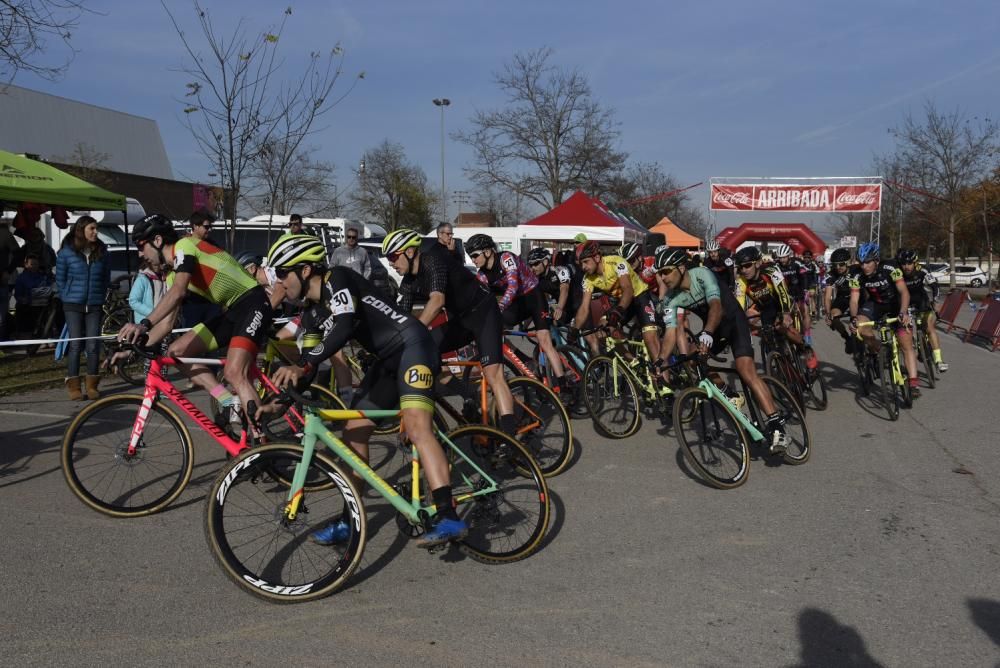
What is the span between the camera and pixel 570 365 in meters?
8.65

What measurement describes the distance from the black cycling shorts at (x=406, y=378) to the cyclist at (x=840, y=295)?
22.4 feet

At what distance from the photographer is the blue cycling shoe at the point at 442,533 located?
4.27m

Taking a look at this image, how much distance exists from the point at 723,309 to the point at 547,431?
78.1 inches

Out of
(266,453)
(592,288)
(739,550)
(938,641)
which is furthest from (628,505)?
(592,288)

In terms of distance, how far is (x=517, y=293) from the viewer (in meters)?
8.62

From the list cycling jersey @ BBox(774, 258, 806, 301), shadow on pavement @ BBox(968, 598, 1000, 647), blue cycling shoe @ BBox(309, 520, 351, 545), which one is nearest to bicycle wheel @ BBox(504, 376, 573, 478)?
blue cycling shoe @ BBox(309, 520, 351, 545)

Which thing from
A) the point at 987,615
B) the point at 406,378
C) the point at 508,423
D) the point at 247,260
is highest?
the point at 247,260

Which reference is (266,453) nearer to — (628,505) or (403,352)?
(403,352)

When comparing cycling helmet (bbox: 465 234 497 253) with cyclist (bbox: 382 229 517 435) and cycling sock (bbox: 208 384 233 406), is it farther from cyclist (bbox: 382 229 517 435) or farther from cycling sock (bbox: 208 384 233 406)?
cycling sock (bbox: 208 384 233 406)

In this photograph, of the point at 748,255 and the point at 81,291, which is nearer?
the point at 748,255

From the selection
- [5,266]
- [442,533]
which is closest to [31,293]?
[5,266]

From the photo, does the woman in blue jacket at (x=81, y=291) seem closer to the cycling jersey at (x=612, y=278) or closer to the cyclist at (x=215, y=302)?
the cyclist at (x=215, y=302)

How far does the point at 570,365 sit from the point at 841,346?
9.19 m

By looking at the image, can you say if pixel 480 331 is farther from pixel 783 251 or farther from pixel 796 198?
pixel 796 198
